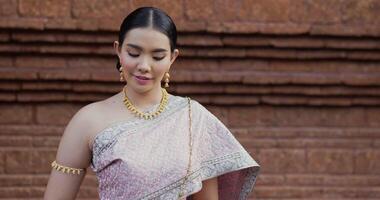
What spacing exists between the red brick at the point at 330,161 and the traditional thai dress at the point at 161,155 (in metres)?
1.64

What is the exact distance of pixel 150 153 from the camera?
3295mm

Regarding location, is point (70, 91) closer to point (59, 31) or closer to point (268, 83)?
point (59, 31)

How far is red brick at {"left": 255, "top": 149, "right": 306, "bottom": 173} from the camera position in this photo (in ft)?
16.7

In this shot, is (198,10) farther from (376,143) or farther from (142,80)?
(142,80)

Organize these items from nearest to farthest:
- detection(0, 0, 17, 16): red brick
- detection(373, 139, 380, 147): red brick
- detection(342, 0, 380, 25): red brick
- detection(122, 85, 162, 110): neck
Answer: detection(122, 85, 162, 110): neck
detection(0, 0, 17, 16): red brick
detection(342, 0, 380, 25): red brick
detection(373, 139, 380, 147): red brick

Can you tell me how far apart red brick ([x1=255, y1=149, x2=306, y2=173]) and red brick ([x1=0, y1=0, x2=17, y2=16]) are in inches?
58.7

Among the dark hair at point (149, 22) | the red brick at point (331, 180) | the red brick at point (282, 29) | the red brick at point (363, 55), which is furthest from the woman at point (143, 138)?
the red brick at point (363, 55)

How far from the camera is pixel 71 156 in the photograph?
3.36m

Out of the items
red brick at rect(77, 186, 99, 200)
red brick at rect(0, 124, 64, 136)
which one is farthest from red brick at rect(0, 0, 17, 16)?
red brick at rect(77, 186, 99, 200)

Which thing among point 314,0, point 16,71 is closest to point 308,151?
point 314,0

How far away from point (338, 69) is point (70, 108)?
4.80 feet

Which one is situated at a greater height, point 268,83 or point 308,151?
point 268,83

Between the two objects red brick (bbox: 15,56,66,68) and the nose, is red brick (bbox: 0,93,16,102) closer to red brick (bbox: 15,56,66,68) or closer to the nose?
red brick (bbox: 15,56,66,68)

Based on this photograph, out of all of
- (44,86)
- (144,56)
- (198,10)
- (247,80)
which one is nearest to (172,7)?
(198,10)
